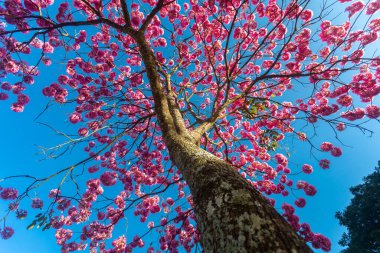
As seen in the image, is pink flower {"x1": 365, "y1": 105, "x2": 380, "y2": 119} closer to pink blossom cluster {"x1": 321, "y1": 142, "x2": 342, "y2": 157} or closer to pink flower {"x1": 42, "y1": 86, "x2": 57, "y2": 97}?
pink blossom cluster {"x1": 321, "y1": 142, "x2": 342, "y2": 157}

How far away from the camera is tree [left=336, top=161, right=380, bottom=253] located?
11.7 meters

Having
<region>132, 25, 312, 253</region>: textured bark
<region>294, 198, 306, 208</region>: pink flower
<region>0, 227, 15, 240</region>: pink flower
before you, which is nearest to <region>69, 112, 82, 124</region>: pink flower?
<region>0, 227, 15, 240</region>: pink flower

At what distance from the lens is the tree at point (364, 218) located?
462 inches

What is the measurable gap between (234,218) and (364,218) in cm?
1479

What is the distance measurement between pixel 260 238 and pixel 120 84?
543 cm

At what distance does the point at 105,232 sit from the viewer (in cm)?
618

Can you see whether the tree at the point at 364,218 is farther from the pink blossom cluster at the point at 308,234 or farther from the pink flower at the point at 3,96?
the pink flower at the point at 3,96

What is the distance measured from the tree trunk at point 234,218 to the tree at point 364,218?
1382 cm

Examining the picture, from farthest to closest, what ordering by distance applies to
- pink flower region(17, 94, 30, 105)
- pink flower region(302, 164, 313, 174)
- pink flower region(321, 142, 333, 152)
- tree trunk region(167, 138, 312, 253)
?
pink flower region(302, 164, 313, 174) → pink flower region(321, 142, 333, 152) → pink flower region(17, 94, 30, 105) → tree trunk region(167, 138, 312, 253)

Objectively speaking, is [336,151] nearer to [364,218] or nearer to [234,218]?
[234,218]

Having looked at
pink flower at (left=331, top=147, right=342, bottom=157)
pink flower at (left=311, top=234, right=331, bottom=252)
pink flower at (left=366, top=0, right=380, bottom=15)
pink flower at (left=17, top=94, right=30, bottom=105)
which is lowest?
pink flower at (left=311, top=234, right=331, bottom=252)

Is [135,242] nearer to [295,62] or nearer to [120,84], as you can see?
[120,84]

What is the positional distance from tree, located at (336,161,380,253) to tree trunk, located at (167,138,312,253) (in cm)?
1382

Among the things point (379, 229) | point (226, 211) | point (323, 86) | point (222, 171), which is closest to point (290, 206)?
point (323, 86)
